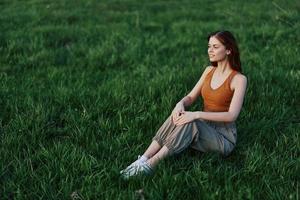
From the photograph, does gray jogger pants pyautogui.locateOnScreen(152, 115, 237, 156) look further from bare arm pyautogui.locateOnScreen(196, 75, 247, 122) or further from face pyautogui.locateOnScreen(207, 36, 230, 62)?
face pyautogui.locateOnScreen(207, 36, 230, 62)

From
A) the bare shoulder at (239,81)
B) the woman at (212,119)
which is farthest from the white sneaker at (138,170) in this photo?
the bare shoulder at (239,81)

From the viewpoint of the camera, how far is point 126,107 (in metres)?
5.21

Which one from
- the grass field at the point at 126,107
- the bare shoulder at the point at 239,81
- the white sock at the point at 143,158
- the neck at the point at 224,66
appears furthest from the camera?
the neck at the point at 224,66

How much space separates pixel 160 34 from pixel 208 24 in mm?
1167

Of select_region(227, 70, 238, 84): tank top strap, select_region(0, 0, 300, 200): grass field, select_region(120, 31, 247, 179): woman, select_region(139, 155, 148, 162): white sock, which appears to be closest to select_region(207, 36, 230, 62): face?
select_region(120, 31, 247, 179): woman

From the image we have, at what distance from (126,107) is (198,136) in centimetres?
129

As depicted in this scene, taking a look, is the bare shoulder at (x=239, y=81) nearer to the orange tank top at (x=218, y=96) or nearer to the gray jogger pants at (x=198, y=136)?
the orange tank top at (x=218, y=96)

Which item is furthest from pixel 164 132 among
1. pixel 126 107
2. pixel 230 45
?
pixel 126 107

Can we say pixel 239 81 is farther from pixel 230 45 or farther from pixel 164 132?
pixel 164 132

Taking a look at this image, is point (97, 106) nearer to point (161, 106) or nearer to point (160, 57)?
point (161, 106)

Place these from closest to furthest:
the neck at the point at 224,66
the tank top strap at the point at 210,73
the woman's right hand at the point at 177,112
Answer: the woman's right hand at the point at 177,112
the neck at the point at 224,66
the tank top strap at the point at 210,73

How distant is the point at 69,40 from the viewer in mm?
8617

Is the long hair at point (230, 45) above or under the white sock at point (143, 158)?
above

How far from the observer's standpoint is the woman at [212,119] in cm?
407
